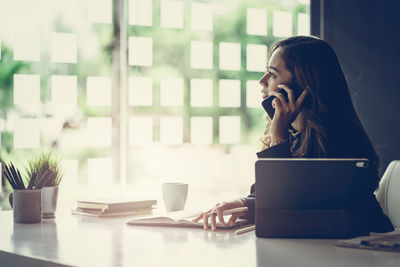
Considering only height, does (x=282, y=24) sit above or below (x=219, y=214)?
above

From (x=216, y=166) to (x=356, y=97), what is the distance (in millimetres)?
984

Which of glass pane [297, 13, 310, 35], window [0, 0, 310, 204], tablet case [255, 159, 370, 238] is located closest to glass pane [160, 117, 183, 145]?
window [0, 0, 310, 204]

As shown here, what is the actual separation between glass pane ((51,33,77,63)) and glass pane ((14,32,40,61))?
89 millimetres

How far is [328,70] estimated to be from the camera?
5.56ft

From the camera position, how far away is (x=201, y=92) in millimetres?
3426

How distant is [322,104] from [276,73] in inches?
6.8

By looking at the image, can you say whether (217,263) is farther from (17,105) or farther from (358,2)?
(358,2)

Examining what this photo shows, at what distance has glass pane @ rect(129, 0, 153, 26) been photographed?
3.22 metres

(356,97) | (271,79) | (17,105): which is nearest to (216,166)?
(356,97)

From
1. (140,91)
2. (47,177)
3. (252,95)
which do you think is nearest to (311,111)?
(47,177)

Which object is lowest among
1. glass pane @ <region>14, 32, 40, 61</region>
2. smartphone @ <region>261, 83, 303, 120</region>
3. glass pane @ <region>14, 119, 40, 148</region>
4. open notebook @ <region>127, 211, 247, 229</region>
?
open notebook @ <region>127, 211, 247, 229</region>

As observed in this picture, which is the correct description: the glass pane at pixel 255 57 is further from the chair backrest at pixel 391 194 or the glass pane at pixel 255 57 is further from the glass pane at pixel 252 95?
the chair backrest at pixel 391 194

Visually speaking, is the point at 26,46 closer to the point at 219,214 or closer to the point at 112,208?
the point at 112,208

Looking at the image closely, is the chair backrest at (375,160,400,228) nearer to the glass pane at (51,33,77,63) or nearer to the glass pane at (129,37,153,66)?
the glass pane at (129,37,153,66)
